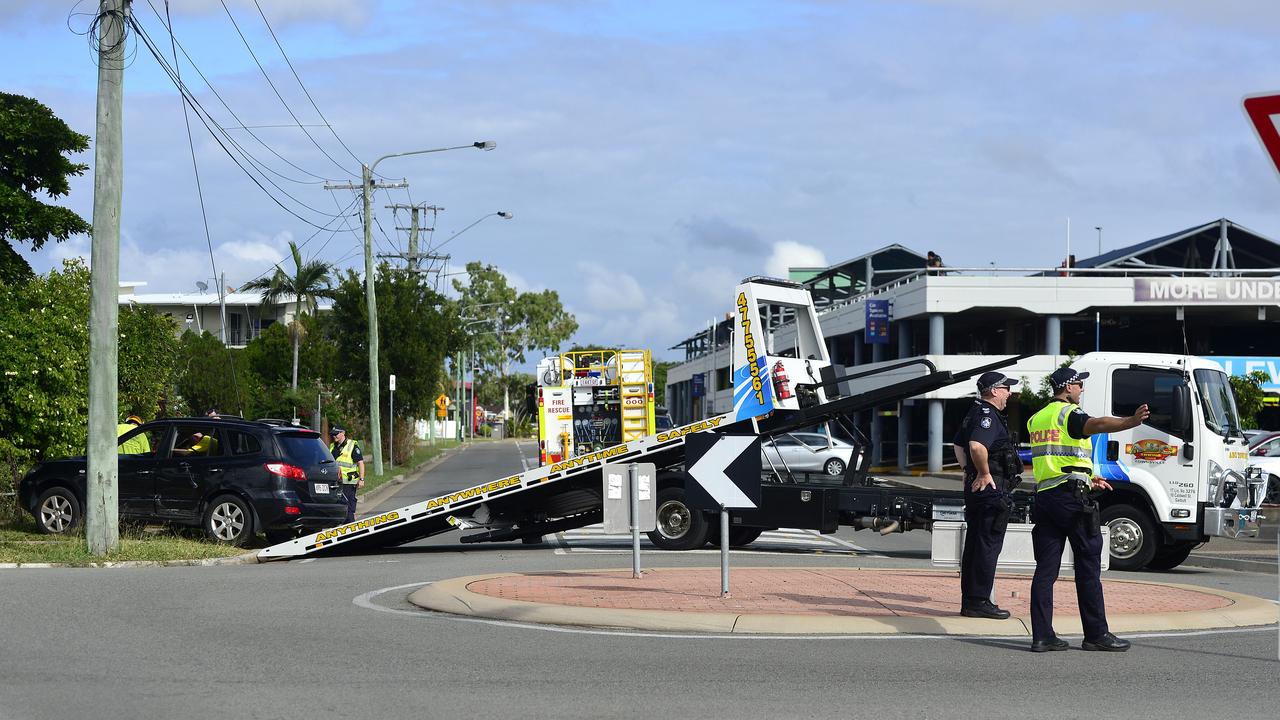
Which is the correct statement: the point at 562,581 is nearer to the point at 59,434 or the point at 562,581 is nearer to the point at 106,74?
the point at 106,74

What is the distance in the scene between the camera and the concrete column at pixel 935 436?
45.2 m

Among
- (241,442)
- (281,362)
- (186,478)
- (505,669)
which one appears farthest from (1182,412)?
(281,362)

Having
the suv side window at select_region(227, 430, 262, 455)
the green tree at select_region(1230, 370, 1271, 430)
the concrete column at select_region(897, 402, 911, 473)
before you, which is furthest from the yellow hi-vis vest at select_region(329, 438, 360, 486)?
the concrete column at select_region(897, 402, 911, 473)

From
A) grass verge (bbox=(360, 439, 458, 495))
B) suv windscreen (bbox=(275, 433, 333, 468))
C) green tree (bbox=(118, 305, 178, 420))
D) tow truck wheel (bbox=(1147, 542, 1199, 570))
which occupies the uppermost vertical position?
green tree (bbox=(118, 305, 178, 420))

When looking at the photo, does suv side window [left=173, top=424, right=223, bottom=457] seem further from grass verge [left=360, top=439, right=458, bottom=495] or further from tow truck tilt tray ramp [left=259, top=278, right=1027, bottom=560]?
grass verge [left=360, top=439, right=458, bottom=495]

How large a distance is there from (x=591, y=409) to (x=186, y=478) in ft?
37.8

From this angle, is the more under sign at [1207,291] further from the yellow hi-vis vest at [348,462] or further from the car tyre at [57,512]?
the car tyre at [57,512]

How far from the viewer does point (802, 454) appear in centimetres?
2573

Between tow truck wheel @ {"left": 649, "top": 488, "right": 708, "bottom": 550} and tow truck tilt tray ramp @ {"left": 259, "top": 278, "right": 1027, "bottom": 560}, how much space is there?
18 cm

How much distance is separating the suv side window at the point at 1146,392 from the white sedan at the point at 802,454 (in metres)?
3.10

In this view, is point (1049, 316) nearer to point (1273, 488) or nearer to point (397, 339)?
point (397, 339)

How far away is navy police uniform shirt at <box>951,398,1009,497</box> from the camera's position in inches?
402

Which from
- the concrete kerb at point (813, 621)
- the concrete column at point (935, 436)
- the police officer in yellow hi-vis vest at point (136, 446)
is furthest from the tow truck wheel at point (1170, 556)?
the concrete column at point (935, 436)

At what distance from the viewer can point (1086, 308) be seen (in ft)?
147
